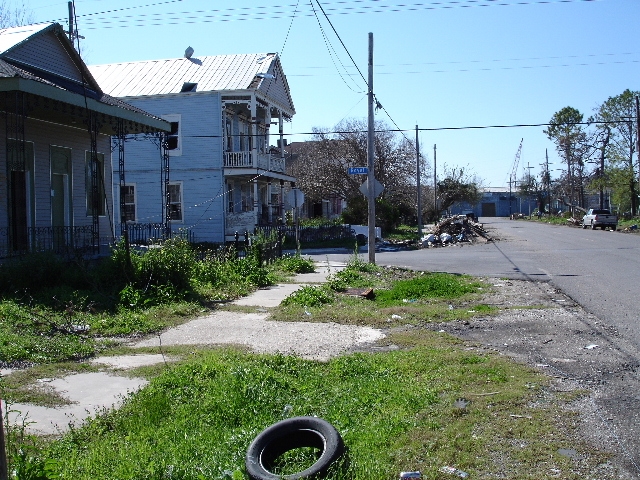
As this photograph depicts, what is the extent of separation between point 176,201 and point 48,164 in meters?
14.3

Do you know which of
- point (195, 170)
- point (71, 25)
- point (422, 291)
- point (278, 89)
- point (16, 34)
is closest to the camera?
point (422, 291)

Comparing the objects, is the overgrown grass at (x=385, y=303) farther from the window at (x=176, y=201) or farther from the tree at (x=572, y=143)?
the tree at (x=572, y=143)

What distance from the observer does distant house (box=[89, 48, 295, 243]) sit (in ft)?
105

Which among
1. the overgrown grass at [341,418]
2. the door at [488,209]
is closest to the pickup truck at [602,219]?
the overgrown grass at [341,418]

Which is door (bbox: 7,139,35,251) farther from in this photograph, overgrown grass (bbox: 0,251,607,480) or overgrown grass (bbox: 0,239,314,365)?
overgrown grass (bbox: 0,251,607,480)

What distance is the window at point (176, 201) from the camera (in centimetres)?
3272

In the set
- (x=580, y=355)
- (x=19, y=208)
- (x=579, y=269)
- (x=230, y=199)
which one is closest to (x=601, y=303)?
(x=580, y=355)

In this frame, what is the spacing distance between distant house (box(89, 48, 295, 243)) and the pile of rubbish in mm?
10029

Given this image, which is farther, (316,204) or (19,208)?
(316,204)

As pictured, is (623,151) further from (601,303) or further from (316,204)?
(601,303)

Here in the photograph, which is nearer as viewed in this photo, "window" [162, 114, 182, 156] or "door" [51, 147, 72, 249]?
"door" [51, 147, 72, 249]

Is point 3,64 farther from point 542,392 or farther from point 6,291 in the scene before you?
point 542,392

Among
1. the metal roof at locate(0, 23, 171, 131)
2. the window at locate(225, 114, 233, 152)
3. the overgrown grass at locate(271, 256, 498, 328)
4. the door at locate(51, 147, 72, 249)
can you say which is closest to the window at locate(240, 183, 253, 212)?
the window at locate(225, 114, 233, 152)

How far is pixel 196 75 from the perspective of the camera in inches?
1323
